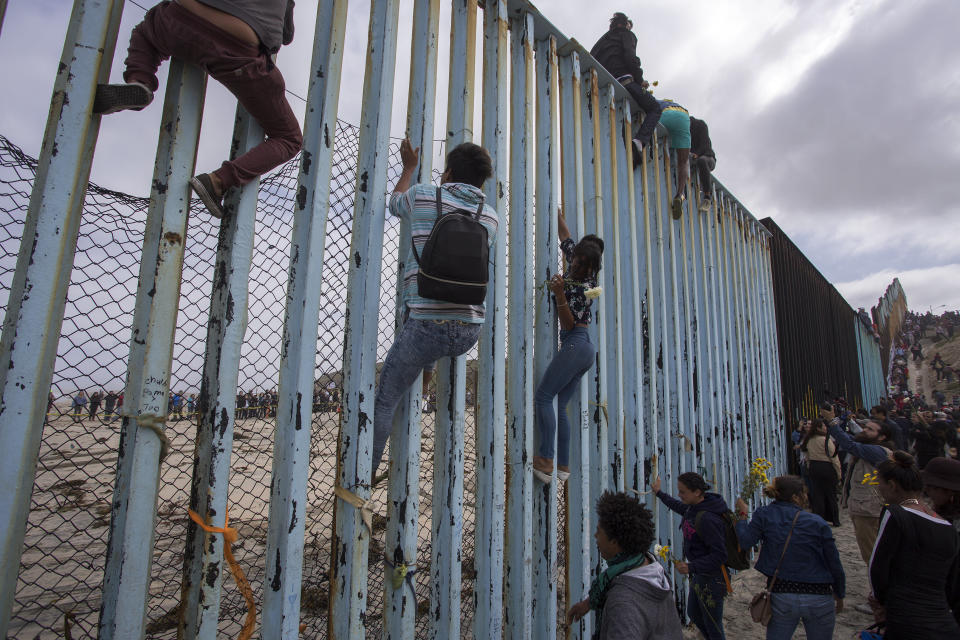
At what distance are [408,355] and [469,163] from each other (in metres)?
0.89

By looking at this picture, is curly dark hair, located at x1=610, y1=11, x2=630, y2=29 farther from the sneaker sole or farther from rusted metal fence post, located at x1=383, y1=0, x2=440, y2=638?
the sneaker sole

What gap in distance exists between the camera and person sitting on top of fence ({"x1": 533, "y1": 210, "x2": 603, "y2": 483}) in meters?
2.80

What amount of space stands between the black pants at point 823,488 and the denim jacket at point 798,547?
12.5 feet

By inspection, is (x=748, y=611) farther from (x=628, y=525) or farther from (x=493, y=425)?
(x=493, y=425)

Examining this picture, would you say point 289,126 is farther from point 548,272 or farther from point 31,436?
point 548,272

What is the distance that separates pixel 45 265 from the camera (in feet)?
4.73

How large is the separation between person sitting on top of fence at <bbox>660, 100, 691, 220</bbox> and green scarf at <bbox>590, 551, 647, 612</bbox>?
12.0ft

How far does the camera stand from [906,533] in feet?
8.29

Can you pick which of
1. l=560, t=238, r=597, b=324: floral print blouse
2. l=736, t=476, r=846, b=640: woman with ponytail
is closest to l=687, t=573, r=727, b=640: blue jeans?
l=736, t=476, r=846, b=640: woman with ponytail

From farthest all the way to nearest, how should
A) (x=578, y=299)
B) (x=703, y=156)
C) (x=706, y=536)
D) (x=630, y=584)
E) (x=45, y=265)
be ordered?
1. (x=703, y=156)
2. (x=706, y=536)
3. (x=578, y=299)
4. (x=630, y=584)
5. (x=45, y=265)

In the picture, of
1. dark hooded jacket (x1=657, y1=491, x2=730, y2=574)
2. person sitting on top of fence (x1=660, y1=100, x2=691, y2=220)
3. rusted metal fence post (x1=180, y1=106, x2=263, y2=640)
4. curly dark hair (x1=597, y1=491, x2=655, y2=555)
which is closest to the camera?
rusted metal fence post (x1=180, y1=106, x2=263, y2=640)

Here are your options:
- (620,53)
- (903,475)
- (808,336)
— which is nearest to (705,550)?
(903,475)

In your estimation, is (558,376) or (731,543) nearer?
(558,376)

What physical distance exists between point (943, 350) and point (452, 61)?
51509mm
